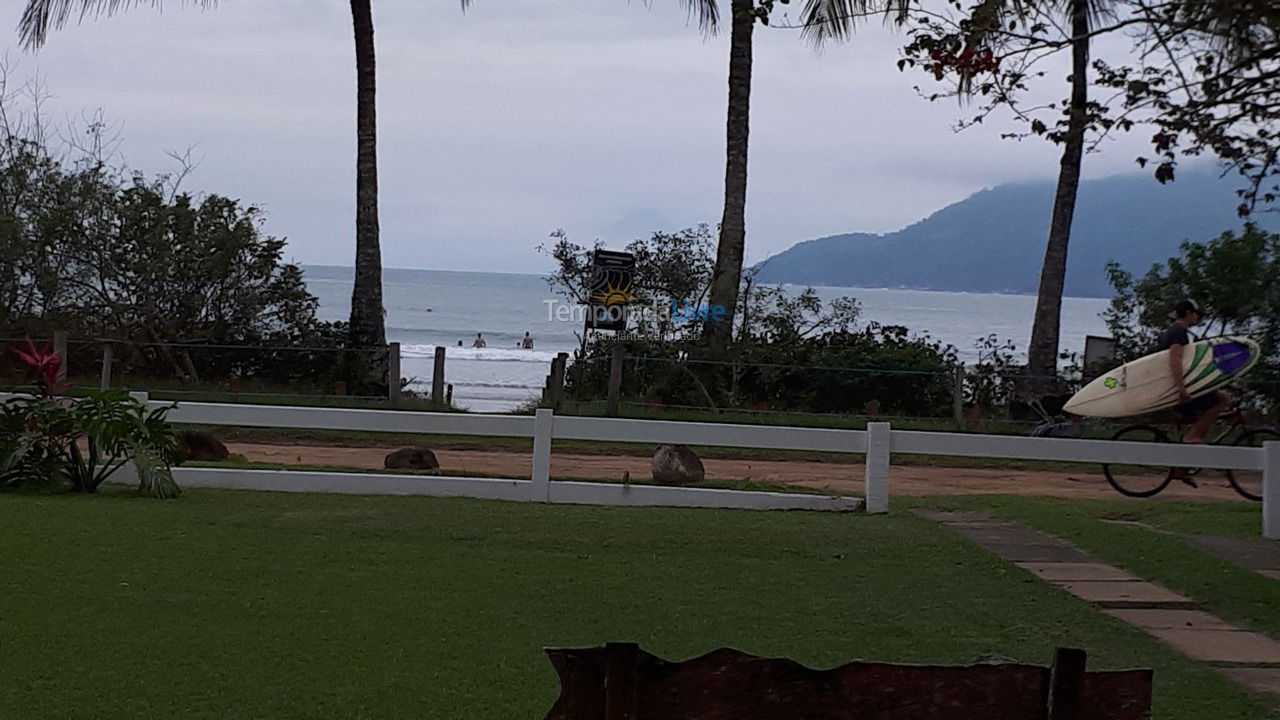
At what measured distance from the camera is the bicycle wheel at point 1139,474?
13.9m

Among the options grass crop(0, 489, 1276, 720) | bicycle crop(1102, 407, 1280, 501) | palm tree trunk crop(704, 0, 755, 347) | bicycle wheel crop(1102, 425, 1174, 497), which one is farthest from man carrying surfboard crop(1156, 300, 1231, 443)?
palm tree trunk crop(704, 0, 755, 347)

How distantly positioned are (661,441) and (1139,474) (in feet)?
27.7

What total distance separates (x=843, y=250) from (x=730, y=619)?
120 metres

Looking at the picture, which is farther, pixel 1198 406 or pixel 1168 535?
pixel 1198 406

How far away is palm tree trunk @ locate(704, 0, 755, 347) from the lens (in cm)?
2120

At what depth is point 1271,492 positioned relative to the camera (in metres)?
10.3

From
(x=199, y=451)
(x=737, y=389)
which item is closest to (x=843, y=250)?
(x=737, y=389)

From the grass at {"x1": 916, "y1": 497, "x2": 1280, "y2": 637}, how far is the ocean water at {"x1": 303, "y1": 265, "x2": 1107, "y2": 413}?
1212cm

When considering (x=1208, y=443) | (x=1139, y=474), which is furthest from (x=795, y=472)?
(x=1208, y=443)

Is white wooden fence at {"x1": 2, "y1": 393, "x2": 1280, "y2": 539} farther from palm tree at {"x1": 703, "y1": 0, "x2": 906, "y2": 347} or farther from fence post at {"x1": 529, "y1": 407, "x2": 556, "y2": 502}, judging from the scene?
palm tree at {"x1": 703, "y1": 0, "x2": 906, "y2": 347}

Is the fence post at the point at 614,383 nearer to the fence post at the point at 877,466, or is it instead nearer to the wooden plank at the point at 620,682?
the fence post at the point at 877,466

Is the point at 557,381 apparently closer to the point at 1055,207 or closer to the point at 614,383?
the point at 614,383

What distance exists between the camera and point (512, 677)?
5.63 meters

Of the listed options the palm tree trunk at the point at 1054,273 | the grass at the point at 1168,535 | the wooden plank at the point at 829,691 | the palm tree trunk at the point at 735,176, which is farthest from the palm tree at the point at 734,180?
the wooden plank at the point at 829,691
